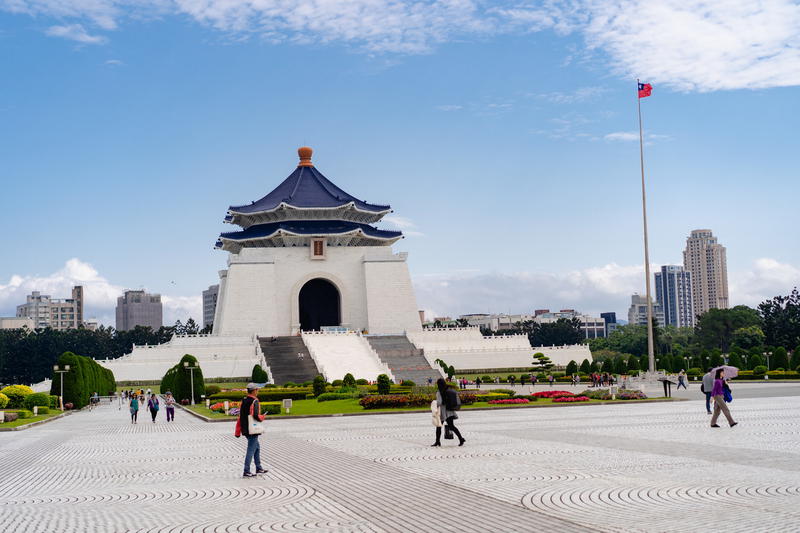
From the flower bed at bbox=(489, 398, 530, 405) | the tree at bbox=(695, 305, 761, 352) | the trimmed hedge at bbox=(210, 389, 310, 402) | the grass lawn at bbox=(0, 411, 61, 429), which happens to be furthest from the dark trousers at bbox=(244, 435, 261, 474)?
the tree at bbox=(695, 305, 761, 352)

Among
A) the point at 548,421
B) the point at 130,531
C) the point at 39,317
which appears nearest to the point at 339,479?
the point at 130,531

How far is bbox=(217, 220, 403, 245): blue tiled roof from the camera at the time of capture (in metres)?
59.1

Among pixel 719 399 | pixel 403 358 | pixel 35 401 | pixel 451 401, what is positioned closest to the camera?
pixel 451 401

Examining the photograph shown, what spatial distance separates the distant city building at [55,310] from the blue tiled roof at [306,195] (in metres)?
103

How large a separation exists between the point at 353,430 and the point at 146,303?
163615 mm

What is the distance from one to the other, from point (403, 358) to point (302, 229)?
15194 millimetres

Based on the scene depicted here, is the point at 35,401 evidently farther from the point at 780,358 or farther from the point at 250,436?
the point at 780,358

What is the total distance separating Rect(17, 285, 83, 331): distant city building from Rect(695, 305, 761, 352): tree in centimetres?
11281

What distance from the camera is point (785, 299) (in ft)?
231

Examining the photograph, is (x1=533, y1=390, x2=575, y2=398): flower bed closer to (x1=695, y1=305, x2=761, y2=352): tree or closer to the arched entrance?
the arched entrance

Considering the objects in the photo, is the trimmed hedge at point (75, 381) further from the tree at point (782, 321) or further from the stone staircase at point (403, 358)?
the tree at point (782, 321)

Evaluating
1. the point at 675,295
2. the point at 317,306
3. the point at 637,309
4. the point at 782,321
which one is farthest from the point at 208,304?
the point at 782,321

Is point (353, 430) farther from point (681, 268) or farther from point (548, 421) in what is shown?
point (681, 268)

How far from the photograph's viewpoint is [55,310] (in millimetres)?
154375
